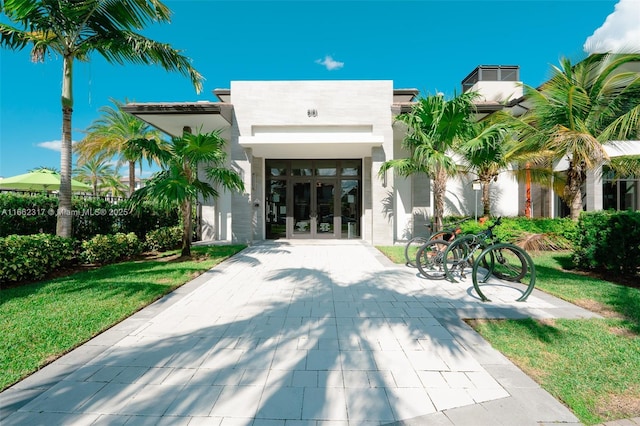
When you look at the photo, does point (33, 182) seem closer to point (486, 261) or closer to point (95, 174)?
point (486, 261)

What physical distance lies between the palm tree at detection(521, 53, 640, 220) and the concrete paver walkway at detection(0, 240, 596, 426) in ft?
18.4

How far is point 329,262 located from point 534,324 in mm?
5082

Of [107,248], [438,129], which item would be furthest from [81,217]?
[438,129]

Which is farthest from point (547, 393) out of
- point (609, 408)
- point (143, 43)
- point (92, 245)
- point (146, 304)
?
point (143, 43)

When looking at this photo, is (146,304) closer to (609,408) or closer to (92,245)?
(92,245)

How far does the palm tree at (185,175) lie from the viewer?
7094 millimetres

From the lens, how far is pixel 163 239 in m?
10.0

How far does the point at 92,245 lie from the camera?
7465mm

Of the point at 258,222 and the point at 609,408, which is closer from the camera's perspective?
the point at 609,408

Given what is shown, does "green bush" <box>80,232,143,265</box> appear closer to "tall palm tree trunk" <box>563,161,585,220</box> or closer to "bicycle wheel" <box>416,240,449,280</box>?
"bicycle wheel" <box>416,240,449,280</box>

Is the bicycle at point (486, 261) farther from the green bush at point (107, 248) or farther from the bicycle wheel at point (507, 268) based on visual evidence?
the green bush at point (107, 248)

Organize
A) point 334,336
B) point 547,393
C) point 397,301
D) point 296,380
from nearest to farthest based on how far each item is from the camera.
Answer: point 547,393, point 296,380, point 334,336, point 397,301

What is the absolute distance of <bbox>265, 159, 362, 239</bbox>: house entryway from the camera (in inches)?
525

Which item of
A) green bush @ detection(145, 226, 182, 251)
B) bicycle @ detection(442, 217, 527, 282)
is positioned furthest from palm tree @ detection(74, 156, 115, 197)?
bicycle @ detection(442, 217, 527, 282)
